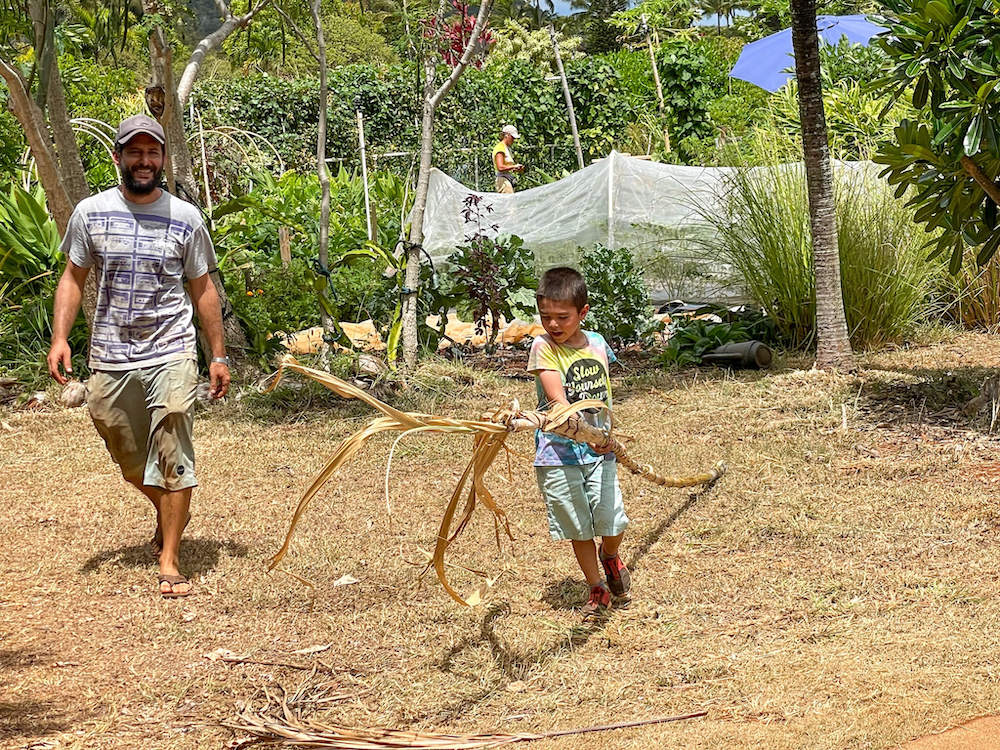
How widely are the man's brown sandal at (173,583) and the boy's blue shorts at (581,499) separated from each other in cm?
156

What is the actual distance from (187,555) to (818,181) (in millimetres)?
4758

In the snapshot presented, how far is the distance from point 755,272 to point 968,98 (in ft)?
9.24

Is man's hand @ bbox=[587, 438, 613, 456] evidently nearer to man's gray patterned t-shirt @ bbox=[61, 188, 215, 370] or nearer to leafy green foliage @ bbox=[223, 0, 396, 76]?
man's gray patterned t-shirt @ bbox=[61, 188, 215, 370]

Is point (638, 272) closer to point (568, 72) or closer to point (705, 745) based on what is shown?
point (705, 745)

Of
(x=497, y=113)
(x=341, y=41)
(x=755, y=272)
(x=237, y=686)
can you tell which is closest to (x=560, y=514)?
(x=237, y=686)

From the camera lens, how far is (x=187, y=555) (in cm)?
501

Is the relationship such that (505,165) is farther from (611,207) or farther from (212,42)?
A: (212,42)

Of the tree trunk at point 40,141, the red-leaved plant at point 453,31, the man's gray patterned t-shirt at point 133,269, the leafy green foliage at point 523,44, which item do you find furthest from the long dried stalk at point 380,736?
the leafy green foliage at point 523,44

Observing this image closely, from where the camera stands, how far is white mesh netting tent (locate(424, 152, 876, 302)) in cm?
932

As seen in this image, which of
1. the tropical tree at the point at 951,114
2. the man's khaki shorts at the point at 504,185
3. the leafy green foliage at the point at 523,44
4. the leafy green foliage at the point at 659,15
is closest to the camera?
the tropical tree at the point at 951,114

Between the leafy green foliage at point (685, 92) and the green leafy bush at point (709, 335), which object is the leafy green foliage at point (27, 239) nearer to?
the green leafy bush at point (709, 335)

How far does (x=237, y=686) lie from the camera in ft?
12.3

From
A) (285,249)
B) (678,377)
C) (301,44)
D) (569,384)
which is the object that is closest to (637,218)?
(678,377)

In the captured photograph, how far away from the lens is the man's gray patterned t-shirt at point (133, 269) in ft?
14.7
